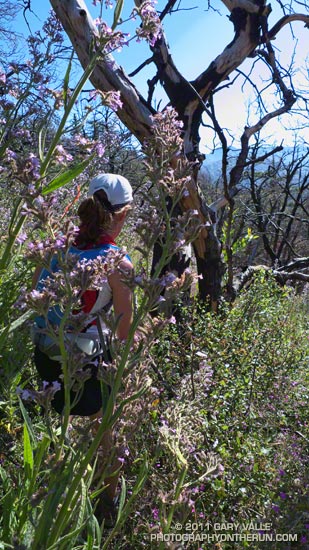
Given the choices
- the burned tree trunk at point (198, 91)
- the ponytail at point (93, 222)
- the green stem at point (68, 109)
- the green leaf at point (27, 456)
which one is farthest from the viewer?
the burned tree trunk at point (198, 91)

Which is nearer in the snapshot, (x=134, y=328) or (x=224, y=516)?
(x=134, y=328)

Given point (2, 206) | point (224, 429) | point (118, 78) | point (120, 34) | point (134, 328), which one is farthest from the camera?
point (2, 206)

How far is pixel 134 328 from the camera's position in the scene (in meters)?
1.02

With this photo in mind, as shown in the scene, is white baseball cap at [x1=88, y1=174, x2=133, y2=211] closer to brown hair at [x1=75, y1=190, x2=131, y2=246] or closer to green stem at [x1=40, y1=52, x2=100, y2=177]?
brown hair at [x1=75, y1=190, x2=131, y2=246]

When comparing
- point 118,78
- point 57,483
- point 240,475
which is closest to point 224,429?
point 240,475

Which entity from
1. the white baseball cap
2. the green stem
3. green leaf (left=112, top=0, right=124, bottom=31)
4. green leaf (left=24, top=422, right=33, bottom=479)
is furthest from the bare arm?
green leaf (left=112, top=0, right=124, bottom=31)

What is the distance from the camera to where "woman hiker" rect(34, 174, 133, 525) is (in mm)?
1840

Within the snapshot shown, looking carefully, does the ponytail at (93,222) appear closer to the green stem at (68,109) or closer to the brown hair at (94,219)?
the brown hair at (94,219)

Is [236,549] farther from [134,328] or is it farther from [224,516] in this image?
[134,328]

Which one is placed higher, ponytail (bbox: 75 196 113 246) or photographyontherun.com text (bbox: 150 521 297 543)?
ponytail (bbox: 75 196 113 246)

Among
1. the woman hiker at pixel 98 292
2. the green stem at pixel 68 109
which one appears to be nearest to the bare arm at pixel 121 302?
the woman hiker at pixel 98 292

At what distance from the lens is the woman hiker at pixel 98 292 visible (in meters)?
1.84

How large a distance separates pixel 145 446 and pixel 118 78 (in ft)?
9.60

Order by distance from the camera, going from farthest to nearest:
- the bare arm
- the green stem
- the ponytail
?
the ponytail, the bare arm, the green stem
